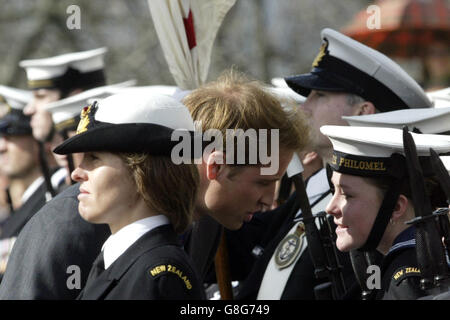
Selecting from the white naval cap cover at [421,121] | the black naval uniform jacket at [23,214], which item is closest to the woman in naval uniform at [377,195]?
the white naval cap cover at [421,121]

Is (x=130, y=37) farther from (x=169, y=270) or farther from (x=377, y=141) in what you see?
(x=169, y=270)

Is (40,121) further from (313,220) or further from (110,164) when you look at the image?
(110,164)

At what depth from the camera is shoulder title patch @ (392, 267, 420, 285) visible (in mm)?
3378

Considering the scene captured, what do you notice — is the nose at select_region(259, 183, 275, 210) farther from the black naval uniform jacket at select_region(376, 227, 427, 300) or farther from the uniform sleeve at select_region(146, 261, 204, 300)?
the uniform sleeve at select_region(146, 261, 204, 300)

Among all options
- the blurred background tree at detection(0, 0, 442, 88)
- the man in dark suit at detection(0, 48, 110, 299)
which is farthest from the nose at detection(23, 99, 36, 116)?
the blurred background tree at detection(0, 0, 442, 88)

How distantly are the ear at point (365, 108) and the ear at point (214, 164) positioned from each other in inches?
48.2

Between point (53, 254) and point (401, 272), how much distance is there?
133 centimetres

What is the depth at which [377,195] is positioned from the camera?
11.9 feet

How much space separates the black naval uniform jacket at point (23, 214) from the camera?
22.7ft

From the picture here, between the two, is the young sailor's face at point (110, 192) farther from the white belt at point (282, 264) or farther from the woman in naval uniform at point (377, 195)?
the white belt at point (282, 264)

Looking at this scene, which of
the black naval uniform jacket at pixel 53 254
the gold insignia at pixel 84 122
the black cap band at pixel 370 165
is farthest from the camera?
the black cap band at pixel 370 165

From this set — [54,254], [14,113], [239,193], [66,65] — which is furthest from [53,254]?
[14,113]
